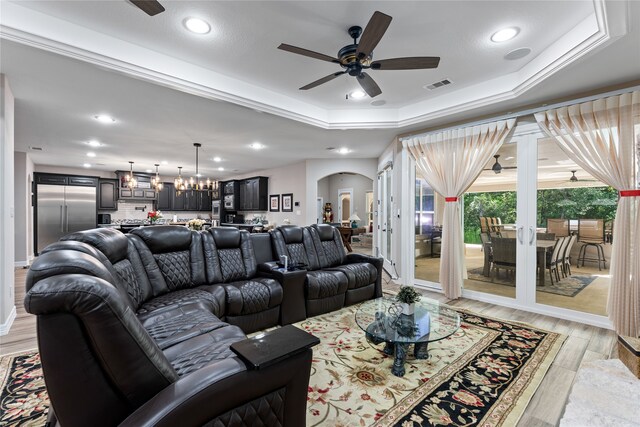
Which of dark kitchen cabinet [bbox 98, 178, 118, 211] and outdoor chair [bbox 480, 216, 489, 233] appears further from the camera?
dark kitchen cabinet [bbox 98, 178, 118, 211]

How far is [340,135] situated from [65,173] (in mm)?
8346

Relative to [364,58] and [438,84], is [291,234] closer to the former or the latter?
[364,58]

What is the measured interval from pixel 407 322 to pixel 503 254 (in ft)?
8.23

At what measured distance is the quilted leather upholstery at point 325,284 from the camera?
11.6ft

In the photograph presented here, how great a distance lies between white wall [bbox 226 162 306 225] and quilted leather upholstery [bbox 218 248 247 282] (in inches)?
162

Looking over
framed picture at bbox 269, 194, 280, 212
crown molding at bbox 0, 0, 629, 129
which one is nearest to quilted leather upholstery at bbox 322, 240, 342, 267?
crown molding at bbox 0, 0, 629, 129

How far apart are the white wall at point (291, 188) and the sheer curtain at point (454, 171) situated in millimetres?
3603

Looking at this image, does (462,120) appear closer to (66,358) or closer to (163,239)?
(163,239)

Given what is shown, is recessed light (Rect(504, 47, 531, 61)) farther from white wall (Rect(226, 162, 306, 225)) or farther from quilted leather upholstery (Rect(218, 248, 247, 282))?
white wall (Rect(226, 162, 306, 225))

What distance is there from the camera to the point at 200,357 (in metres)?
1.57

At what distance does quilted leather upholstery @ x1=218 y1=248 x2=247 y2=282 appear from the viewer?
3350mm

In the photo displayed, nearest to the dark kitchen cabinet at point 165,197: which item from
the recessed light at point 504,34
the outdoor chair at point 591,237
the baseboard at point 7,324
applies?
the baseboard at point 7,324

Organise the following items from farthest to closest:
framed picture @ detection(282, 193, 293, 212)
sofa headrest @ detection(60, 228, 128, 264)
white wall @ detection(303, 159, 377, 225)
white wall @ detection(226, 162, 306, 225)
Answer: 1. framed picture @ detection(282, 193, 293, 212)
2. white wall @ detection(226, 162, 306, 225)
3. white wall @ detection(303, 159, 377, 225)
4. sofa headrest @ detection(60, 228, 128, 264)

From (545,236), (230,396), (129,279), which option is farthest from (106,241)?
(545,236)
